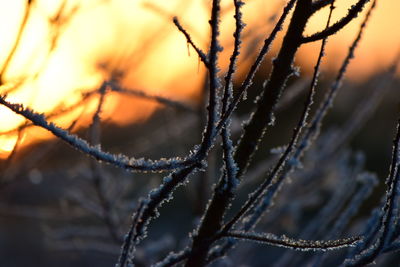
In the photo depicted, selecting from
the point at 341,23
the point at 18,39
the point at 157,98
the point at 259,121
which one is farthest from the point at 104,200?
the point at 341,23

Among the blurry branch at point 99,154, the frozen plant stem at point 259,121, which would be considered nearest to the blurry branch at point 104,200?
the frozen plant stem at point 259,121

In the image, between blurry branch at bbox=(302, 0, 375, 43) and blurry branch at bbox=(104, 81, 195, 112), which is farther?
blurry branch at bbox=(104, 81, 195, 112)

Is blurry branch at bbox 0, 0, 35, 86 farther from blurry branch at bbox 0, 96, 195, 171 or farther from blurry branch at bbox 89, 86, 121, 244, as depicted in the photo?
blurry branch at bbox 89, 86, 121, 244

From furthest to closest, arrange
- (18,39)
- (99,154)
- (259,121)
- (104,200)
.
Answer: (104,200)
(18,39)
(259,121)
(99,154)

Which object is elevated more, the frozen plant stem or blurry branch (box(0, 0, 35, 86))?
blurry branch (box(0, 0, 35, 86))

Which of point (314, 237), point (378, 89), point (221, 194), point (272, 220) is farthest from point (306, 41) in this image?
point (272, 220)

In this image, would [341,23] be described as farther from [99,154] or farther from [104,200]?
[104,200]

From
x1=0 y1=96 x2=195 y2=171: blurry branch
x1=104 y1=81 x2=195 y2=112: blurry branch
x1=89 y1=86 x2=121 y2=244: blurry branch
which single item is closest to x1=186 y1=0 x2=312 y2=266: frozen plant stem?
x1=0 y1=96 x2=195 y2=171: blurry branch

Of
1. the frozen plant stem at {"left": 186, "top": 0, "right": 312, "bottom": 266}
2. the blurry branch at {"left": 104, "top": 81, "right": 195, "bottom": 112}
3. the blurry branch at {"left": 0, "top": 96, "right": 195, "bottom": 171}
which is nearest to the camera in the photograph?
the blurry branch at {"left": 0, "top": 96, "right": 195, "bottom": 171}

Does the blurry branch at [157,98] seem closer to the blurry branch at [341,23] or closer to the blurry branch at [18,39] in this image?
the blurry branch at [18,39]

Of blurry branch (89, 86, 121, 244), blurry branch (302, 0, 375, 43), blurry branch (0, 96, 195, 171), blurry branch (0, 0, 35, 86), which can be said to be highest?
blurry branch (89, 86, 121, 244)

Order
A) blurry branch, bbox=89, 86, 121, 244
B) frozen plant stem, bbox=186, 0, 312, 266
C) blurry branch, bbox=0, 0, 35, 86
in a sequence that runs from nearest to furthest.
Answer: frozen plant stem, bbox=186, 0, 312, 266, blurry branch, bbox=0, 0, 35, 86, blurry branch, bbox=89, 86, 121, 244
